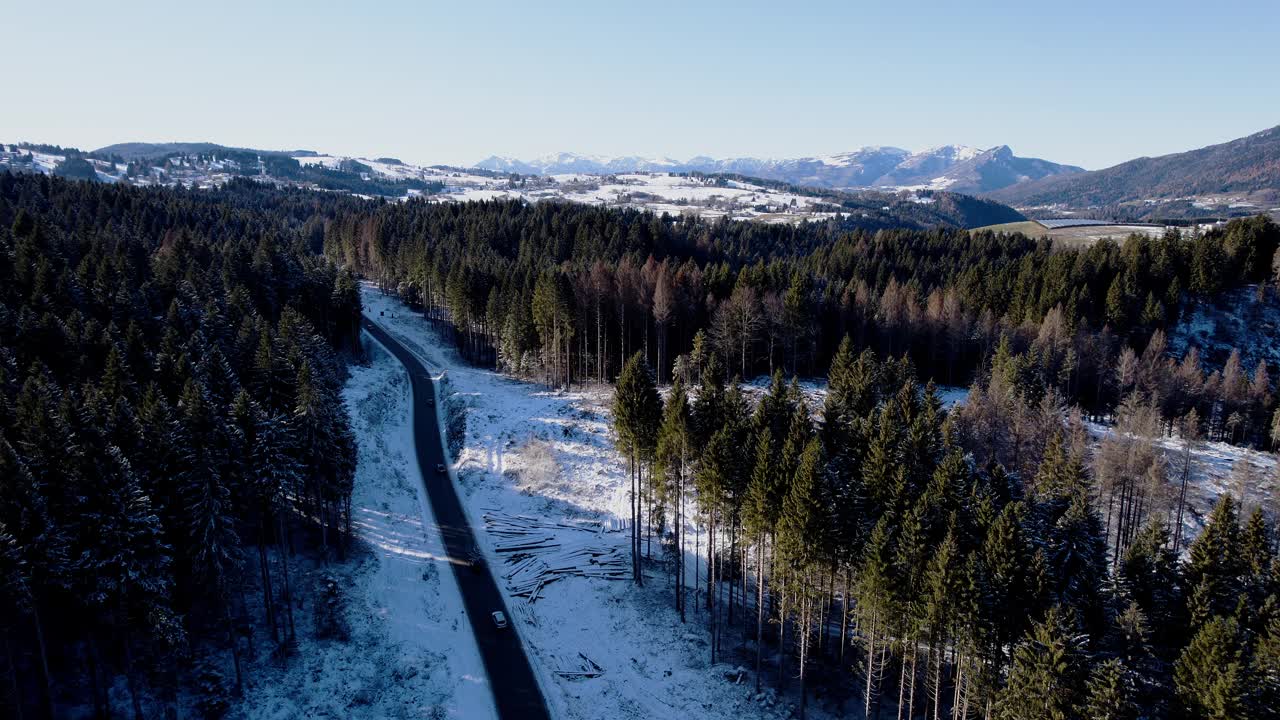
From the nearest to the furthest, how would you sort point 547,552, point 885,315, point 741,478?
1. point 741,478
2. point 547,552
3. point 885,315

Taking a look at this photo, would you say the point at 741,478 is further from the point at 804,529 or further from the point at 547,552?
the point at 547,552

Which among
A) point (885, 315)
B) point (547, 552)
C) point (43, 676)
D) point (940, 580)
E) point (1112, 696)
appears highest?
point (885, 315)

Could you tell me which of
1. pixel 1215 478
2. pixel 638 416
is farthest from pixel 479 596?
pixel 1215 478

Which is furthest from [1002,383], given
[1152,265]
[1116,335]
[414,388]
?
[414,388]

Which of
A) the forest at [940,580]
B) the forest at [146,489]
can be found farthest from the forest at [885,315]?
the forest at [146,489]

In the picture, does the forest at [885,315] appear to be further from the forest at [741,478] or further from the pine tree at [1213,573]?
the pine tree at [1213,573]

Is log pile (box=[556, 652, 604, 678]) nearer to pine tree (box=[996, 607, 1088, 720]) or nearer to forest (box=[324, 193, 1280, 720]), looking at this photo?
forest (box=[324, 193, 1280, 720])

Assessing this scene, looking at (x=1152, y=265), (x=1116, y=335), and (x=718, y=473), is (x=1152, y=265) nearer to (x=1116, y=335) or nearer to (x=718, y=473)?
(x=1116, y=335)
